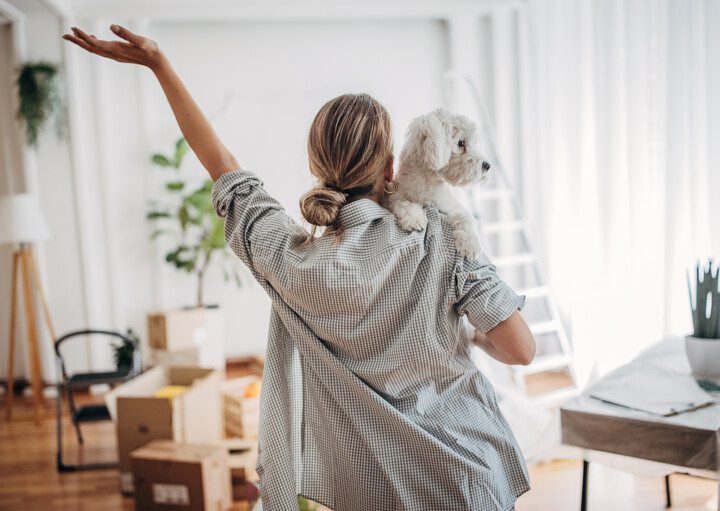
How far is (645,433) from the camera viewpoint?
1398 mm

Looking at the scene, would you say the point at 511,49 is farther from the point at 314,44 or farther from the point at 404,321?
the point at 404,321

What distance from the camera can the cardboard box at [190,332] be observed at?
3.82 metres

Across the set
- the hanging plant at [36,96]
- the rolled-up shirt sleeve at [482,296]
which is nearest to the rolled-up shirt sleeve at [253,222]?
the rolled-up shirt sleeve at [482,296]

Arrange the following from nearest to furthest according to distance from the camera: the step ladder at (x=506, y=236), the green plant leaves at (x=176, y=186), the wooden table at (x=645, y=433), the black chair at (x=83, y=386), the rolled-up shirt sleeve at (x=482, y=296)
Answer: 1. the rolled-up shirt sleeve at (x=482, y=296)
2. the wooden table at (x=645, y=433)
3. the black chair at (x=83, y=386)
4. the step ladder at (x=506, y=236)
5. the green plant leaves at (x=176, y=186)

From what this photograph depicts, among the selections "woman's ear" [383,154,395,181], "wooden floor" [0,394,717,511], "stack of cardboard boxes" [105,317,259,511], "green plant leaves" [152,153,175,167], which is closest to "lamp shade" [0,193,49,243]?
"green plant leaves" [152,153,175,167]

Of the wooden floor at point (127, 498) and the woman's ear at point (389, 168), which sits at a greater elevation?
the woman's ear at point (389, 168)

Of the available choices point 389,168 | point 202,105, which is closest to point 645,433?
point 389,168

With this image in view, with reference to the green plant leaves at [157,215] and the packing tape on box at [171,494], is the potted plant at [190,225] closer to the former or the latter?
the green plant leaves at [157,215]

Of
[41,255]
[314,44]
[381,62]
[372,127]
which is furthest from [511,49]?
[372,127]

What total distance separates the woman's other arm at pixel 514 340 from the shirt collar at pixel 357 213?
26cm

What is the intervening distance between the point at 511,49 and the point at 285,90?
5.59 ft

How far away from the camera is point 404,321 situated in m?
0.96

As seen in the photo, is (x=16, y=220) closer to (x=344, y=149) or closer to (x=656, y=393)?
(x=344, y=149)

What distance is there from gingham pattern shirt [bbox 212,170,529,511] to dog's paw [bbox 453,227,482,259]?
10 mm
